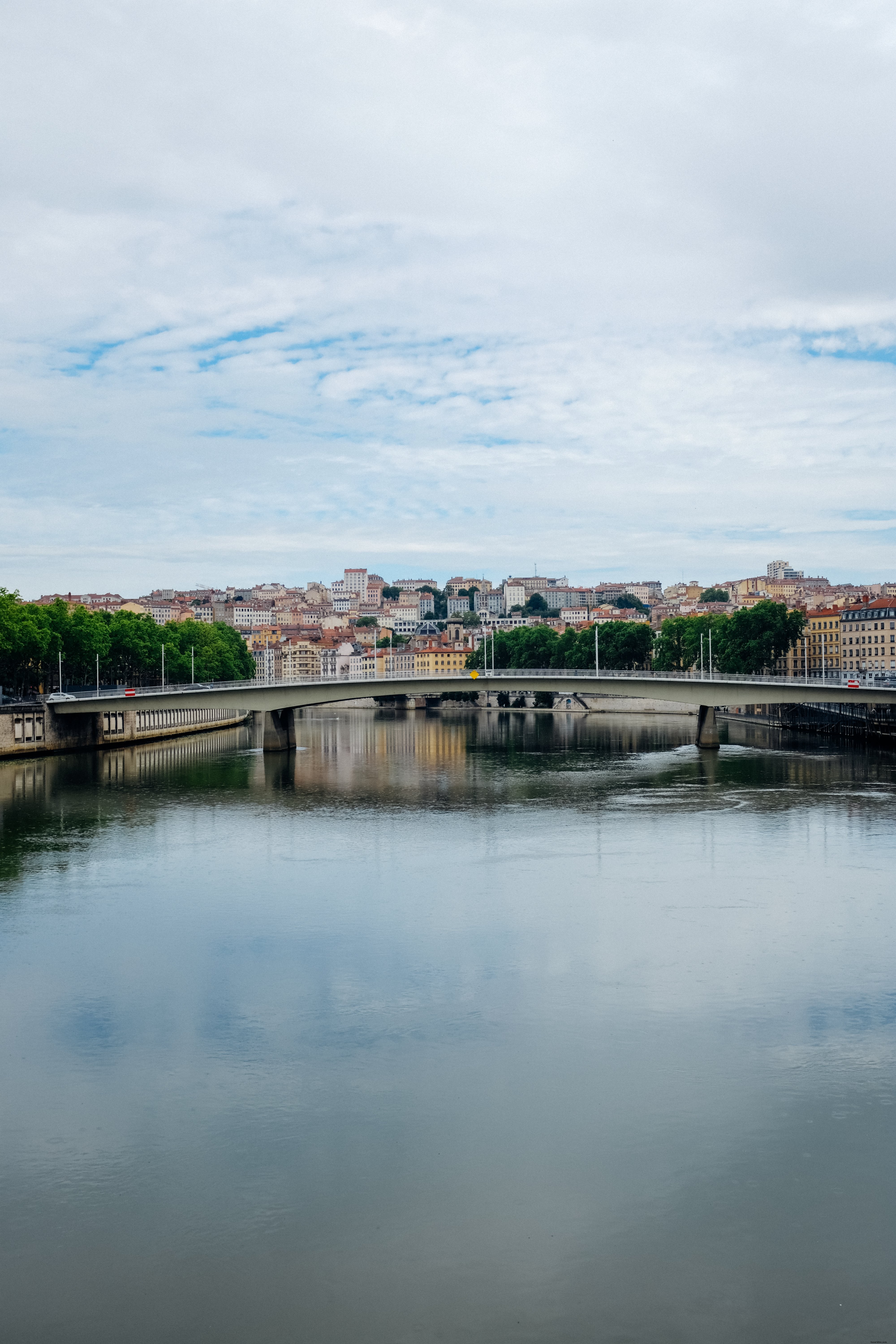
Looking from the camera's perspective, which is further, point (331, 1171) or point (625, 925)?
point (625, 925)

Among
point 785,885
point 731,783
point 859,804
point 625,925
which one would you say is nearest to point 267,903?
point 625,925

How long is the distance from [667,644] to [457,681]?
3878 cm

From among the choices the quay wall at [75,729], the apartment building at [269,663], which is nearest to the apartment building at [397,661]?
the apartment building at [269,663]

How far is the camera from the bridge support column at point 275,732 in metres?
50.7

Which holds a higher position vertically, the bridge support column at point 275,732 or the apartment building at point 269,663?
the apartment building at point 269,663

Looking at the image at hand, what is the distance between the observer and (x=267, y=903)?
66.3ft

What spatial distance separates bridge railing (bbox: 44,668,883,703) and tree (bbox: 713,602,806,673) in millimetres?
14125

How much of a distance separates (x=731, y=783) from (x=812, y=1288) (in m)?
29.2

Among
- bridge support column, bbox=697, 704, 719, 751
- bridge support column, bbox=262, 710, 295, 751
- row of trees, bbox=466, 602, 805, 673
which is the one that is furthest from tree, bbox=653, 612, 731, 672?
bridge support column, bbox=262, 710, 295, 751

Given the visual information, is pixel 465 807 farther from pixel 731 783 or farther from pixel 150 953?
pixel 150 953

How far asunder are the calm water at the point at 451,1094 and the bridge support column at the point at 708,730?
2488 cm

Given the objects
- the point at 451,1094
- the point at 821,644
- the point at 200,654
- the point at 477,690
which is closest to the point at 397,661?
the point at 821,644

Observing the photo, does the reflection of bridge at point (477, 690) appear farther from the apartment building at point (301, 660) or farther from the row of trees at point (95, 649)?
the apartment building at point (301, 660)

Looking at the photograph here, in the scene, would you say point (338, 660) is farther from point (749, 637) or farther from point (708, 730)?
point (708, 730)
